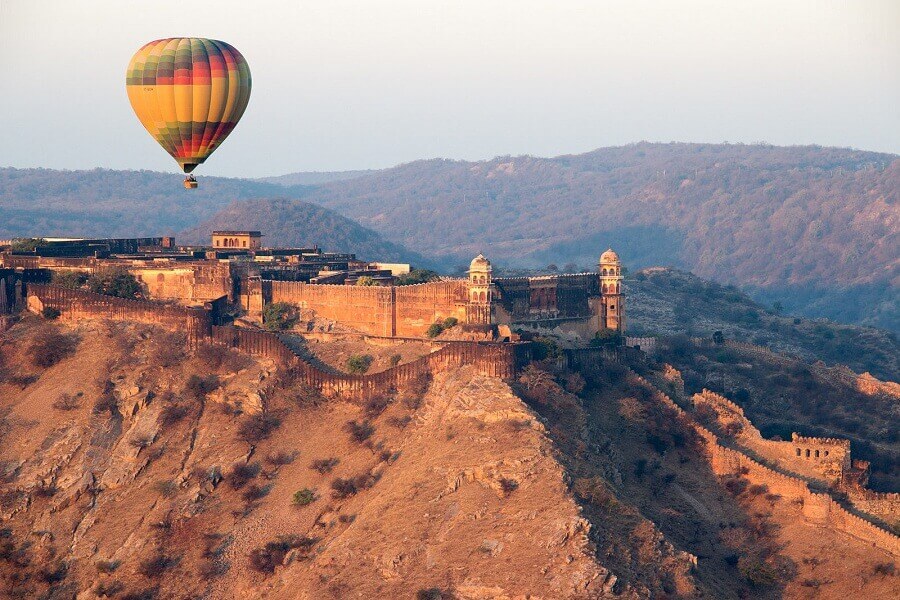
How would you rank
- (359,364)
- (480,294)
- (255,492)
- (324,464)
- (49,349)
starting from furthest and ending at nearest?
(49,349)
(480,294)
(359,364)
(324,464)
(255,492)

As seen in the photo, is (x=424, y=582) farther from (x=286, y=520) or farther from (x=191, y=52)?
(x=191, y=52)

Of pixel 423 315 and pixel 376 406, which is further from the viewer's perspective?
pixel 423 315

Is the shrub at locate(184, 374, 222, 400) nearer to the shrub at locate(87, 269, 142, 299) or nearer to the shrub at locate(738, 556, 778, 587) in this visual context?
the shrub at locate(87, 269, 142, 299)

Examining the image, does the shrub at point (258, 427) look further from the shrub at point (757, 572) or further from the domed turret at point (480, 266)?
the shrub at point (757, 572)

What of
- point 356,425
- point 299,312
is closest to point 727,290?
point 299,312

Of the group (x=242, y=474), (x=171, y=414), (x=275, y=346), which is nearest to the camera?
(x=242, y=474)

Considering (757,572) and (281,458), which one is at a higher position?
(281,458)

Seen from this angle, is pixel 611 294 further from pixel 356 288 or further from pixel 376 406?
pixel 376 406

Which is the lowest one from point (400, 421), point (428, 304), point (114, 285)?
point (400, 421)

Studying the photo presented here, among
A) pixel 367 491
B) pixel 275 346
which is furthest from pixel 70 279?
pixel 367 491
